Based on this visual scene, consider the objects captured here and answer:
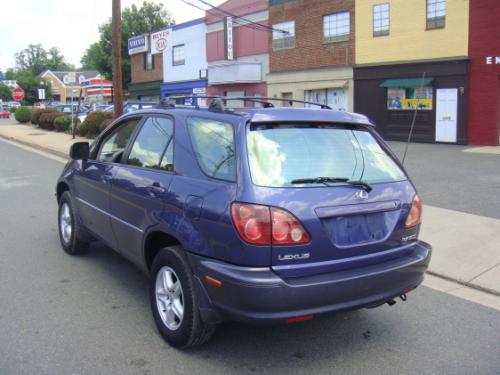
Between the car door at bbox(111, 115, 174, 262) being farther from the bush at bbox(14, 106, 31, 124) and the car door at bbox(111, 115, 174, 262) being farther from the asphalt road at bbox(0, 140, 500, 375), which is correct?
the bush at bbox(14, 106, 31, 124)

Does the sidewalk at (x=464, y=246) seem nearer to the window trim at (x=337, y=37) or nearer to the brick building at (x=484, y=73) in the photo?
the brick building at (x=484, y=73)

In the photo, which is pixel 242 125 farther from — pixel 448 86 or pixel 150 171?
pixel 448 86

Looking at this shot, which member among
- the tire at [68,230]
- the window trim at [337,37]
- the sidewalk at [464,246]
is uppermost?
the window trim at [337,37]

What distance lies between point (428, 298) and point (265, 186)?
256cm

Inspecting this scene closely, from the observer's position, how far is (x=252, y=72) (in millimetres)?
26766

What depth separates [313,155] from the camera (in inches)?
141

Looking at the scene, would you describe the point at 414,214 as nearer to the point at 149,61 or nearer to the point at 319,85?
the point at 319,85

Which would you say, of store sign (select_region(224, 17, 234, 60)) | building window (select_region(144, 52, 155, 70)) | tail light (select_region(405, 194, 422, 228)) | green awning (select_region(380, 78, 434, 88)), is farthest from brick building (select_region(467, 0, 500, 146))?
building window (select_region(144, 52, 155, 70))

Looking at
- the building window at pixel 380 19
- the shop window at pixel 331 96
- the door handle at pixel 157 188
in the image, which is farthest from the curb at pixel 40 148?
the door handle at pixel 157 188

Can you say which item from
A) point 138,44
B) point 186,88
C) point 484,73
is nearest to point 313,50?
point 484,73

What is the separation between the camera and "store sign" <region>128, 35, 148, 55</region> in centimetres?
3647

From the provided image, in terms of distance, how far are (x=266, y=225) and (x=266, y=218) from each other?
0.04 meters

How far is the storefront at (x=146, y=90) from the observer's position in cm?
3666

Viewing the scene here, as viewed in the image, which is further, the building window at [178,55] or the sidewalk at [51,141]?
the building window at [178,55]
